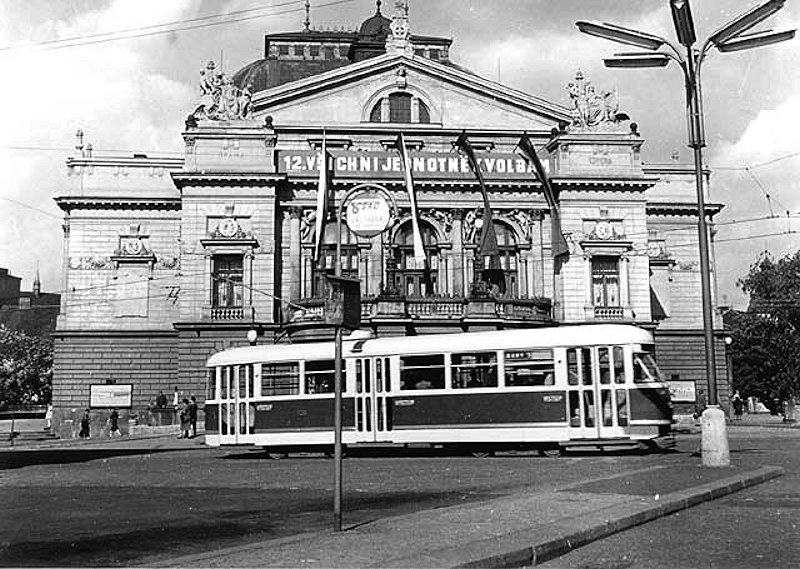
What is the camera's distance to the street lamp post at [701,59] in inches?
768

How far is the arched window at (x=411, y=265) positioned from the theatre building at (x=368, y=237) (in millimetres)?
99

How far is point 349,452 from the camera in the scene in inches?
1182

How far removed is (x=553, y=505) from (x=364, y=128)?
144ft

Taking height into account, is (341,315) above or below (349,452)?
above

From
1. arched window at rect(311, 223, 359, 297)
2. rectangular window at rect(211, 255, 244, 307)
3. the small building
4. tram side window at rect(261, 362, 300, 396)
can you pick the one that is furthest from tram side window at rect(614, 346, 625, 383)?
the small building

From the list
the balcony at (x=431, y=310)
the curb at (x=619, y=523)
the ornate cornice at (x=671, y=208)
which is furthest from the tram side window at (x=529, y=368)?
the ornate cornice at (x=671, y=208)

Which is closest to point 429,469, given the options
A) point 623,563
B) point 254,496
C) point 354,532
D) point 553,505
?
point 254,496

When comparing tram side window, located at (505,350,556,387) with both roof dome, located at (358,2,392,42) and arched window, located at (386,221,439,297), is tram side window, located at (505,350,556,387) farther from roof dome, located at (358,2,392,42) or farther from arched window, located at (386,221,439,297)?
roof dome, located at (358,2,392,42)

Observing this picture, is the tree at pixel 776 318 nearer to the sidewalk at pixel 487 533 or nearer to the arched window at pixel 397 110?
the arched window at pixel 397 110

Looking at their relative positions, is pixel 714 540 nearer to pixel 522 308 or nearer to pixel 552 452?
pixel 552 452

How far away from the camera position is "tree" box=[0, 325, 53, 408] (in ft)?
277

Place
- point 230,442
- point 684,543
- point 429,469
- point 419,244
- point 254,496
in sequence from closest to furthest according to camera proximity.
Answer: point 684,543
point 254,496
point 429,469
point 230,442
point 419,244

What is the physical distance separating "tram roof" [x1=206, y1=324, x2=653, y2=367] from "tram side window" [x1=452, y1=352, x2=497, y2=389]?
252 mm

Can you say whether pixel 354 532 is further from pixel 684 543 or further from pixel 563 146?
pixel 563 146
